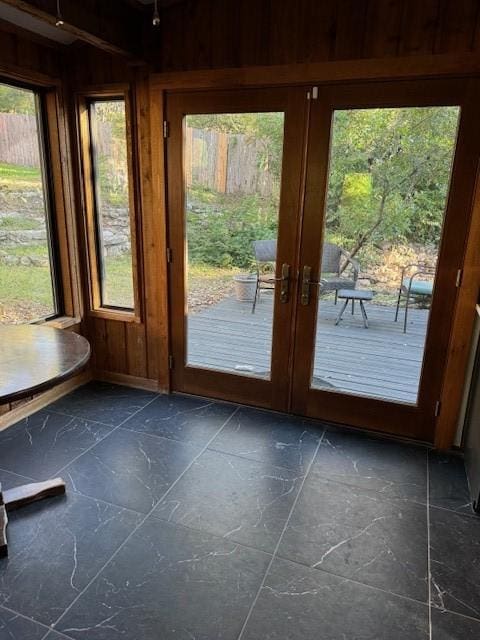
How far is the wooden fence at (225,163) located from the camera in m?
2.67

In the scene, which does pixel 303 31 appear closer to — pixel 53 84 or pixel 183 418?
pixel 53 84

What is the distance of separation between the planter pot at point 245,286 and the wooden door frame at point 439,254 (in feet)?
1.18

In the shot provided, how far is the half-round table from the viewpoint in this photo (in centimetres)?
162

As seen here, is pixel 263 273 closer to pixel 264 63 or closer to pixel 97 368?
pixel 264 63

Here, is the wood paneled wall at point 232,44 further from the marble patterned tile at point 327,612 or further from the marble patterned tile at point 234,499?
the marble patterned tile at point 327,612

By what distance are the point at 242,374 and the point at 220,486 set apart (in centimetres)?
95

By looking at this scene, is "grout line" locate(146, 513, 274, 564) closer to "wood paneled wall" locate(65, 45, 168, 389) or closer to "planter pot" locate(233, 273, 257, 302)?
"wood paneled wall" locate(65, 45, 168, 389)

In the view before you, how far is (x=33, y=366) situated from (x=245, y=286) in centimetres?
151

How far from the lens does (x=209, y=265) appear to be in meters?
3.00

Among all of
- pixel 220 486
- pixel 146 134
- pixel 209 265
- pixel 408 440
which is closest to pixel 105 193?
pixel 146 134

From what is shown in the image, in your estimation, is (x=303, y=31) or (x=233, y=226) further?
(x=233, y=226)

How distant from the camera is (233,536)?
6.32ft

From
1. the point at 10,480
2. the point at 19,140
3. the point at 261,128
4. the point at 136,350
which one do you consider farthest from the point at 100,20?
the point at 10,480

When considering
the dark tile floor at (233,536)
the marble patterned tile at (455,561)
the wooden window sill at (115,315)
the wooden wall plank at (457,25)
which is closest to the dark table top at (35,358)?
the dark tile floor at (233,536)
